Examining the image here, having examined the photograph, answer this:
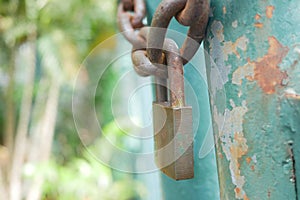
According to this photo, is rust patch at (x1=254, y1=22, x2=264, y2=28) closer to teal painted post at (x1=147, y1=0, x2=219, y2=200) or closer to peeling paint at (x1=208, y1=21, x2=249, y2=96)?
peeling paint at (x1=208, y1=21, x2=249, y2=96)

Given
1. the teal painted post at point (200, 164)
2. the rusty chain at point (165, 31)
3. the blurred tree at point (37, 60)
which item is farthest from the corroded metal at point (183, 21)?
the blurred tree at point (37, 60)

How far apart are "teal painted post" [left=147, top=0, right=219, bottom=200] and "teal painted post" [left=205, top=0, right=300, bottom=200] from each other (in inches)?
5.9

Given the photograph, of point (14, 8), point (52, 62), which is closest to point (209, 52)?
point (52, 62)

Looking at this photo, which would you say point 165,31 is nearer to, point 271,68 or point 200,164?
point 271,68

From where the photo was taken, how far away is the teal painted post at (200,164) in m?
0.44

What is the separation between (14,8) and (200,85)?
2.52m

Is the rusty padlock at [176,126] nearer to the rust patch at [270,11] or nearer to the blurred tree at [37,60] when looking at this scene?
the rust patch at [270,11]

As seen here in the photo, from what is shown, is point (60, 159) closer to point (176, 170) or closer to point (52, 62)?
point (52, 62)

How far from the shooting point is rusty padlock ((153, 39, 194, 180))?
0.29 metres

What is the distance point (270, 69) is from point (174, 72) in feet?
0.29

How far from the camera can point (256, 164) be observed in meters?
0.25

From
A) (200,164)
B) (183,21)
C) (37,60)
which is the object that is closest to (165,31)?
(183,21)

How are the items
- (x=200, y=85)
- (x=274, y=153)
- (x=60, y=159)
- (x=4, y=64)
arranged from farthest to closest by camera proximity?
(x=60, y=159) < (x=4, y=64) < (x=200, y=85) < (x=274, y=153)

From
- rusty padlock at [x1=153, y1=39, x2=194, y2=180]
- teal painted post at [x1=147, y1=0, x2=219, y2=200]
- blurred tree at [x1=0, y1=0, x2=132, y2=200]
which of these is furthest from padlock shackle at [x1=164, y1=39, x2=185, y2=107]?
blurred tree at [x1=0, y1=0, x2=132, y2=200]
